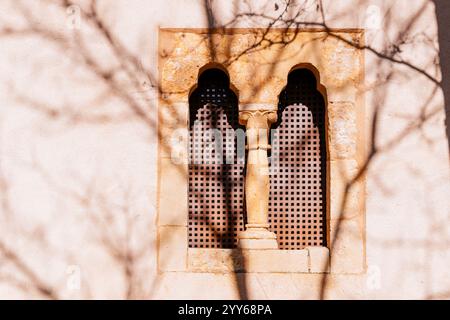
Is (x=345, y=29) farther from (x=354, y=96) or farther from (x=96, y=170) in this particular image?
(x=96, y=170)

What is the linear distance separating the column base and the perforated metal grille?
244 millimetres

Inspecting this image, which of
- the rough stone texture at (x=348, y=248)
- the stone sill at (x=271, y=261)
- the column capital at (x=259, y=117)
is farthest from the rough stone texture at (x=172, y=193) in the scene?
the rough stone texture at (x=348, y=248)

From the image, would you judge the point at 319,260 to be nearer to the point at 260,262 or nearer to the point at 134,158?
the point at 260,262

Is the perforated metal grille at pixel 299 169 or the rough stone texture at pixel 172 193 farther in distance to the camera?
the perforated metal grille at pixel 299 169

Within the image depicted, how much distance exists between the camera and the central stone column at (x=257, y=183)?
5984 millimetres

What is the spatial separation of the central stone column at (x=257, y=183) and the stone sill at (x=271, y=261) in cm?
8

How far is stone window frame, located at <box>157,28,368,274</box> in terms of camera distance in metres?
5.96

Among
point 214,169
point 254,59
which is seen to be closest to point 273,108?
point 254,59

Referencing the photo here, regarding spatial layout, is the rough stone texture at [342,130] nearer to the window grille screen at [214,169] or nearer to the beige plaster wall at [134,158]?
the beige plaster wall at [134,158]

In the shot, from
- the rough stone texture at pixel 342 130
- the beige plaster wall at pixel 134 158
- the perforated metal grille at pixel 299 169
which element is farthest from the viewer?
the perforated metal grille at pixel 299 169

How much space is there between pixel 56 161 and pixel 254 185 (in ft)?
5.78

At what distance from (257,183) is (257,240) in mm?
499

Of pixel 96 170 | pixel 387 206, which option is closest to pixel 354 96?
pixel 387 206

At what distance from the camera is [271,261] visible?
5.96m
